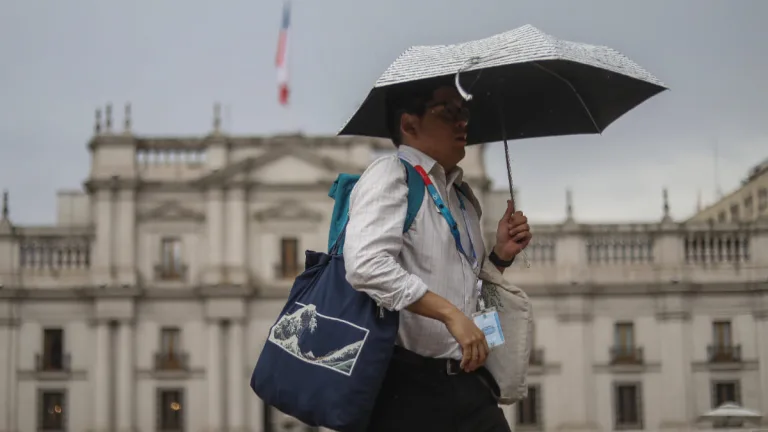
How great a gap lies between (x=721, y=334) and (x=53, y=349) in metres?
19.0

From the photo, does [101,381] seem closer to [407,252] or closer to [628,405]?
[628,405]

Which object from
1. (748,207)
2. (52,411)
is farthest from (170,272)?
(748,207)

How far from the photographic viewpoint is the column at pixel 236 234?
35.9 metres

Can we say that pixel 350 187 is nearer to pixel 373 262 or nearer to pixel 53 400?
pixel 373 262

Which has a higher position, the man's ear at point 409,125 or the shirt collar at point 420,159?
the man's ear at point 409,125

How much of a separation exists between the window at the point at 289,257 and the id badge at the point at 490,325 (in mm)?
32661

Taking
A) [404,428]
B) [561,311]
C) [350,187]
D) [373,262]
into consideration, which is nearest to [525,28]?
[350,187]

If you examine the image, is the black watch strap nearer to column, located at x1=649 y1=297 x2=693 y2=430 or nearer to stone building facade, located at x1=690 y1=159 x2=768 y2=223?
column, located at x1=649 y1=297 x2=693 y2=430

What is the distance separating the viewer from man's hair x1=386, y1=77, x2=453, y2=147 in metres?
3.75

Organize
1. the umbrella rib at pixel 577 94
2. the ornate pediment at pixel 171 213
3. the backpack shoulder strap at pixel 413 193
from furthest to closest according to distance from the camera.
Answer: the ornate pediment at pixel 171 213, the umbrella rib at pixel 577 94, the backpack shoulder strap at pixel 413 193

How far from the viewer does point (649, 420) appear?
35438 millimetres

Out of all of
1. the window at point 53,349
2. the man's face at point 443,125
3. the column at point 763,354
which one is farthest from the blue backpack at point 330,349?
the column at point 763,354

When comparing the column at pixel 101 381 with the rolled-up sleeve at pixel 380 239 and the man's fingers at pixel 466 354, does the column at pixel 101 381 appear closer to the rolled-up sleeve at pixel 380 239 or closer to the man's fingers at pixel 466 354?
the rolled-up sleeve at pixel 380 239

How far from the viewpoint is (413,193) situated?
3.58 metres
